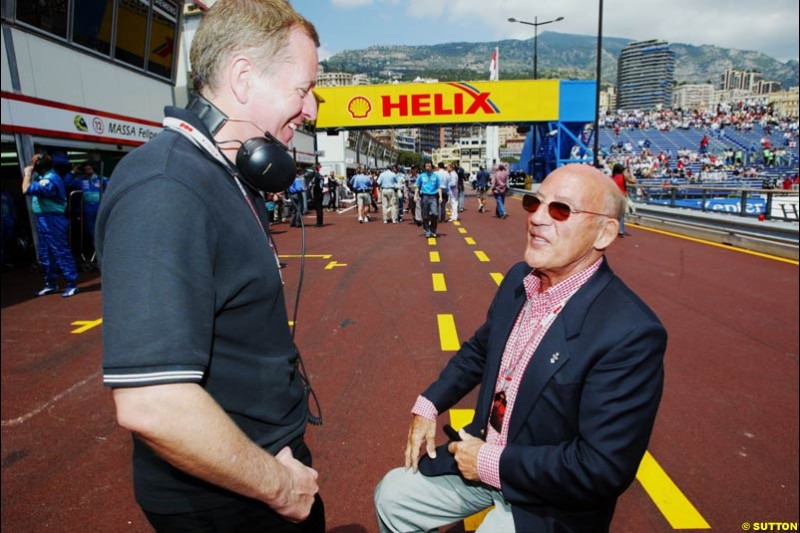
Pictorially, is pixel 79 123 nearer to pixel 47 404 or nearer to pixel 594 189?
pixel 47 404

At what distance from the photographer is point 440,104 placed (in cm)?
2639

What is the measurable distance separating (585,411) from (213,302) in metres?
1.32

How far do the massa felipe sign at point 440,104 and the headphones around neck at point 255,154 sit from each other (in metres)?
26.2

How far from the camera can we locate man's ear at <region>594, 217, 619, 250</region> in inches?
81.1

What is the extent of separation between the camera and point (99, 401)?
3916mm

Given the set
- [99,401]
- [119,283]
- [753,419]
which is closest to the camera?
[119,283]

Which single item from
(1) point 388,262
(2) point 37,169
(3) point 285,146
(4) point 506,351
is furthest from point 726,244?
(2) point 37,169

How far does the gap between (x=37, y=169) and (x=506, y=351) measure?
768 centimetres

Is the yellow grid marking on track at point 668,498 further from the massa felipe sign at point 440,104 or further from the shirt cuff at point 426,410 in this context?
the massa felipe sign at point 440,104

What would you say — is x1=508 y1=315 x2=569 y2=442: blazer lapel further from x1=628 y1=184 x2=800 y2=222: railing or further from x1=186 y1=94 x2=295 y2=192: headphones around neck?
x1=628 y1=184 x2=800 y2=222: railing

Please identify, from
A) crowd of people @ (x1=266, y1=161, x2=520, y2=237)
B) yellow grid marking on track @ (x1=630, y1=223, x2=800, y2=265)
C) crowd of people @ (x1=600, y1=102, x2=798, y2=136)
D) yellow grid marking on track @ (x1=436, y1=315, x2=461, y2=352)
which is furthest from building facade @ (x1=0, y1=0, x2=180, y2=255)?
crowd of people @ (x1=600, y1=102, x2=798, y2=136)

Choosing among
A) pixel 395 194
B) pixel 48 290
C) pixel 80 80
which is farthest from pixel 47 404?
pixel 395 194

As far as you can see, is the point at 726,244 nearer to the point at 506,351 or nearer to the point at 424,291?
the point at 424,291

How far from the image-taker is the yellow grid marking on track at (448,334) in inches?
197
